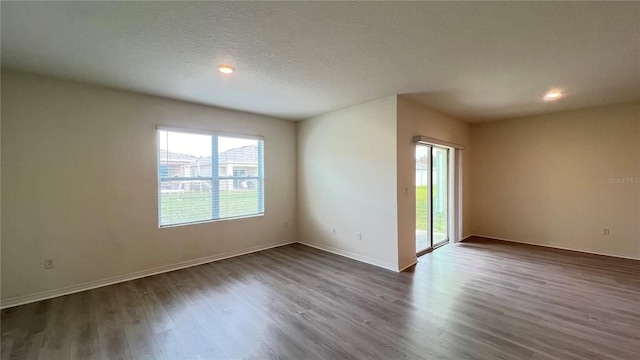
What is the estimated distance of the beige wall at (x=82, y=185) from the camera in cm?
281

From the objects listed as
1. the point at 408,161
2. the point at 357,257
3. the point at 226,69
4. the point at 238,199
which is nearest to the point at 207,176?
the point at 238,199

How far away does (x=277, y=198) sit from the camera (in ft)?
17.0

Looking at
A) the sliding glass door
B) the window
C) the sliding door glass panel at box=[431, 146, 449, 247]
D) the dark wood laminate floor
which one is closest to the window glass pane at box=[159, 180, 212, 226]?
the window

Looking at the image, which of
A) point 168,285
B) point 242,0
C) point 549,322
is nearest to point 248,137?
point 168,285

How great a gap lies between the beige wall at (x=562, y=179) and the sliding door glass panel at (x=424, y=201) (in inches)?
71.3

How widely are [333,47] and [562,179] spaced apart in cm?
514

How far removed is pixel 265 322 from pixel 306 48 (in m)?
2.56

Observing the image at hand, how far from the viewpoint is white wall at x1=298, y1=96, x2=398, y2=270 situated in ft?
12.6

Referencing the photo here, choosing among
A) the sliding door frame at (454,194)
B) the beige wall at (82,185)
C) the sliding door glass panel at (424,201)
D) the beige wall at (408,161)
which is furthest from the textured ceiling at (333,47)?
A: the sliding door frame at (454,194)

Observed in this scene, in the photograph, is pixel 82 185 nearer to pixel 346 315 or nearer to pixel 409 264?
pixel 346 315

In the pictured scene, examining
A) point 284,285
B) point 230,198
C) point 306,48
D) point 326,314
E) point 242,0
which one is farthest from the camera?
point 230,198

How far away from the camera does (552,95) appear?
3.75 m

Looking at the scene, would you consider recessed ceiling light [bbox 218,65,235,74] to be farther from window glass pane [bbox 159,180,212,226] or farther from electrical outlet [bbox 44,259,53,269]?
electrical outlet [bbox 44,259,53,269]

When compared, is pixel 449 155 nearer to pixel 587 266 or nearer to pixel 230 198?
pixel 587 266
